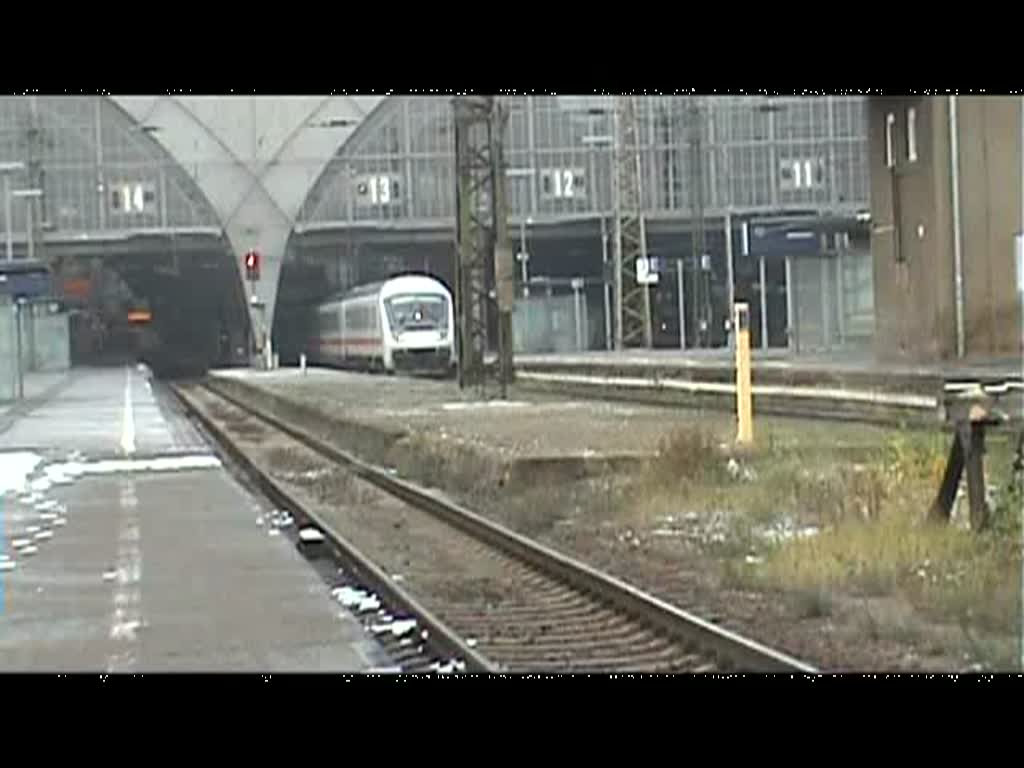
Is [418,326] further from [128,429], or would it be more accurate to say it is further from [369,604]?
[369,604]

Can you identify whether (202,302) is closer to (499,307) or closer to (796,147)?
(796,147)

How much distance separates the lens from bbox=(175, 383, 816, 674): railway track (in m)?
12.3

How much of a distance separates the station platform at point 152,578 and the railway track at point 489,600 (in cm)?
45

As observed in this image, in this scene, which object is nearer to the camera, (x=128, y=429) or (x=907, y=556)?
(x=907, y=556)

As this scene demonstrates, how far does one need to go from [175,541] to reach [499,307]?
2157 cm

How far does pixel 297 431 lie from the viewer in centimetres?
4056

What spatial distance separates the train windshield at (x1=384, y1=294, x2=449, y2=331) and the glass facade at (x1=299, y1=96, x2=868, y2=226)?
390 inches

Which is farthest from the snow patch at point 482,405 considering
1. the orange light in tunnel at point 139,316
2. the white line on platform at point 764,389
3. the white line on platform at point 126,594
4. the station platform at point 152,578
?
Result: the orange light in tunnel at point 139,316

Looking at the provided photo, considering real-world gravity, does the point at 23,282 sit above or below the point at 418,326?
above

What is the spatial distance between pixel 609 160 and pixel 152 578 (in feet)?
219

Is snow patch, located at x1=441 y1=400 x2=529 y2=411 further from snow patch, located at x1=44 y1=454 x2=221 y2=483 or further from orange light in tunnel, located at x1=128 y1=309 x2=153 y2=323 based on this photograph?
orange light in tunnel, located at x1=128 y1=309 x2=153 y2=323

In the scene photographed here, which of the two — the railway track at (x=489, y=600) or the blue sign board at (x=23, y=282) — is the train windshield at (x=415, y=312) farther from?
the railway track at (x=489, y=600)

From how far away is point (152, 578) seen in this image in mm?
17125

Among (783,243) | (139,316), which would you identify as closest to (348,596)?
(783,243)
